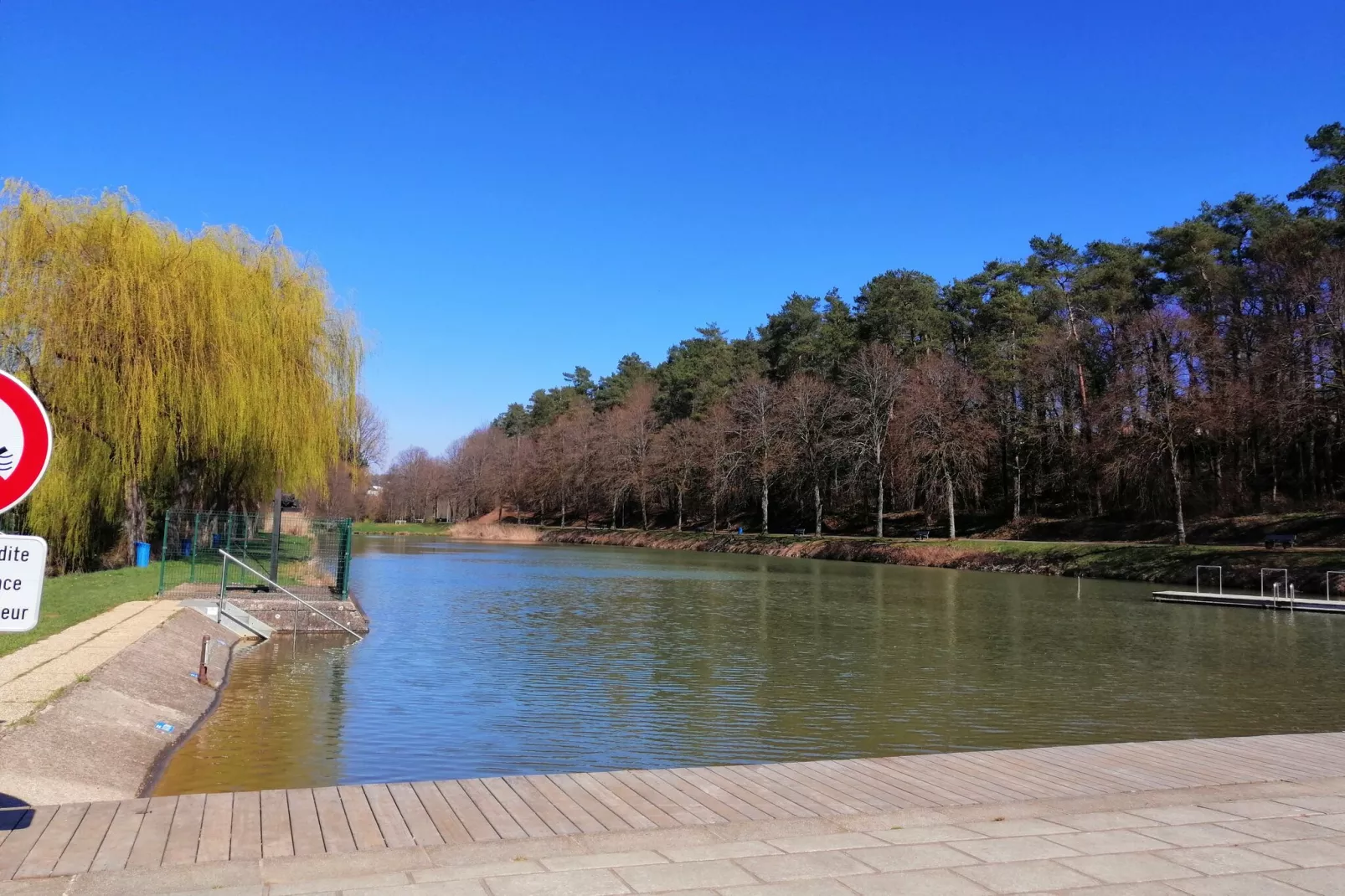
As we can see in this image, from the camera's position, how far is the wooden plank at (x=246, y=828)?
4.52 m

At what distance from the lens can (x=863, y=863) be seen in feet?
14.9

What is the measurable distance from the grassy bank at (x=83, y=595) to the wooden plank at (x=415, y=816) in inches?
272

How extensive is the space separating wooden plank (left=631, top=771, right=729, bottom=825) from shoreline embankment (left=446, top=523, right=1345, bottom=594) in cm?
2929

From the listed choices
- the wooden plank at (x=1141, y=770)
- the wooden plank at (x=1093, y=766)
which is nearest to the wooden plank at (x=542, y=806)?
the wooden plank at (x=1093, y=766)

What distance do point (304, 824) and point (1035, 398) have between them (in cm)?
5489

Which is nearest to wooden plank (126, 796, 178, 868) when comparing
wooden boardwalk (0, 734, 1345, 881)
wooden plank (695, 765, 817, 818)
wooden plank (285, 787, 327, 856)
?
wooden boardwalk (0, 734, 1345, 881)

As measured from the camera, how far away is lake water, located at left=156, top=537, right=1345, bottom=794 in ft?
29.0

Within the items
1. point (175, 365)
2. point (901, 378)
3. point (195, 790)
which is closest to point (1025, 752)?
point (195, 790)

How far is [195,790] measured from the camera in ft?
24.1

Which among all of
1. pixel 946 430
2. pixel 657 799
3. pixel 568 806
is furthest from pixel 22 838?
pixel 946 430

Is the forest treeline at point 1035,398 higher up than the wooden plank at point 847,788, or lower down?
higher up

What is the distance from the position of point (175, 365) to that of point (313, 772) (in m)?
16.0

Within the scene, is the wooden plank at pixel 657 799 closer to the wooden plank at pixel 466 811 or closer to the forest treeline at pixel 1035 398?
the wooden plank at pixel 466 811

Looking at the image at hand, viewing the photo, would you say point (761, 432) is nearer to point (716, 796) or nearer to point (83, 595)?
point (83, 595)
